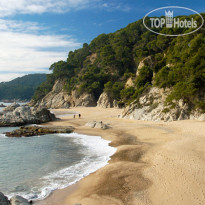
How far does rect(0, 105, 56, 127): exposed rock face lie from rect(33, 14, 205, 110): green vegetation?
16.0 meters

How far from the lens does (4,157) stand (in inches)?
536

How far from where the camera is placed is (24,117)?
3159cm

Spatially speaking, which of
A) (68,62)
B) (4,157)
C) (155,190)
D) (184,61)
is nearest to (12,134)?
(4,157)

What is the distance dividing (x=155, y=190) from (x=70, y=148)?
923 cm

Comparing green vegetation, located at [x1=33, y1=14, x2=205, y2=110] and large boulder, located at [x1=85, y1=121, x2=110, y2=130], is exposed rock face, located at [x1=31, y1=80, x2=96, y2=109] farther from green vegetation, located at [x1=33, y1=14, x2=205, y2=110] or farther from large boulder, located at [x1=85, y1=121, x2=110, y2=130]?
large boulder, located at [x1=85, y1=121, x2=110, y2=130]

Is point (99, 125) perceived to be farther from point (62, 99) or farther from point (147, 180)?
point (62, 99)

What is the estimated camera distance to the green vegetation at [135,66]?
24.4 m

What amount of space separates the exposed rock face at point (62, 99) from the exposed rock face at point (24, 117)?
1157 inches

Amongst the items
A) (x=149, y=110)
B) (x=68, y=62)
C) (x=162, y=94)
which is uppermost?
(x=68, y=62)

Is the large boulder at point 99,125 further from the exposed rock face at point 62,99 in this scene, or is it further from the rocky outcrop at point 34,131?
the exposed rock face at point 62,99

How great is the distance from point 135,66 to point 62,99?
30954 mm

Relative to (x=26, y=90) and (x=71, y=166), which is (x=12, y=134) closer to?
(x=71, y=166)

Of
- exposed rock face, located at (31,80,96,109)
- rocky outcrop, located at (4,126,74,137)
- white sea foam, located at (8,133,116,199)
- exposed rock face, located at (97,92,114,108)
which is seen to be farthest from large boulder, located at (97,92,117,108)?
white sea foam, located at (8,133,116,199)

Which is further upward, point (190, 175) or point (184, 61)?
point (184, 61)
